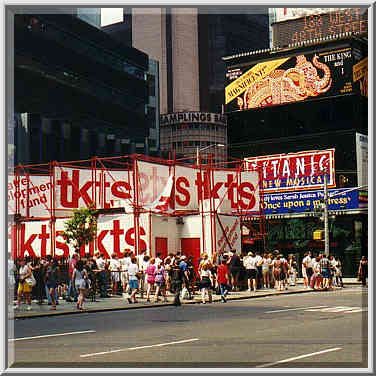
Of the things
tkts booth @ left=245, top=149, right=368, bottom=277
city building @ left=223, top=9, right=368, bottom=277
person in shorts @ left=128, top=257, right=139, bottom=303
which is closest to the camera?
person in shorts @ left=128, top=257, right=139, bottom=303

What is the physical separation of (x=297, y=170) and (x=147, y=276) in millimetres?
35123

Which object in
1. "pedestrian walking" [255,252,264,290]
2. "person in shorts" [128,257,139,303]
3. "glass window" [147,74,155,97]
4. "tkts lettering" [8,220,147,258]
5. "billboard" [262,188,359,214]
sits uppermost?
"glass window" [147,74,155,97]

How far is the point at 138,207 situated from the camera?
32.7m

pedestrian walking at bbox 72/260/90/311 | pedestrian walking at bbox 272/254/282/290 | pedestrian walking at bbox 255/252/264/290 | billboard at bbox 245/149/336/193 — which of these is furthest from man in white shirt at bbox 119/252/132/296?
billboard at bbox 245/149/336/193

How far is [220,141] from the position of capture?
127 metres

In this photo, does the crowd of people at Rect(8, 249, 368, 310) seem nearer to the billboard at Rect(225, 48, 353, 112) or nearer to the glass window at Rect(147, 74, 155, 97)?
the billboard at Rect(225, 48, 353, 112)

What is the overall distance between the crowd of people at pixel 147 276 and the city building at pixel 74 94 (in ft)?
82.2

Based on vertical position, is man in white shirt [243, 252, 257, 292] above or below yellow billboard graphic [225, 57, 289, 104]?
below

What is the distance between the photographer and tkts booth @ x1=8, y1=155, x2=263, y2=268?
33.2 m

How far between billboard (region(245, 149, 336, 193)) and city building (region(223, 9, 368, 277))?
10cm

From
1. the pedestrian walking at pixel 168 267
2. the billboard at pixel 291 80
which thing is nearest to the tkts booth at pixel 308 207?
the billboard at pixel 291 80

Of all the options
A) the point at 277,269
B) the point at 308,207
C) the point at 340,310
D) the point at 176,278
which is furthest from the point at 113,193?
the point at 308,207

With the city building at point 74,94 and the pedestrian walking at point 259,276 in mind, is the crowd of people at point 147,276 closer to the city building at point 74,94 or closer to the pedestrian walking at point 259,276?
the pedestrian walking at point 259,276

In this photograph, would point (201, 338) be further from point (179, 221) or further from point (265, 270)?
point (265, 270)
